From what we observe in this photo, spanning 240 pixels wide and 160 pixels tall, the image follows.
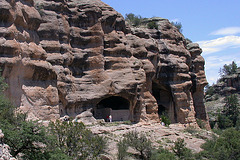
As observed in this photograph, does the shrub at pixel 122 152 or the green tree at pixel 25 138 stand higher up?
the green tree at pixel 25 138

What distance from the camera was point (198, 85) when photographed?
55594 millimetres

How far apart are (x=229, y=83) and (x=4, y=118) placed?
63715 millimetres

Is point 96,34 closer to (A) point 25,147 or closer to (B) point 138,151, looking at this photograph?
(B) point 138,151

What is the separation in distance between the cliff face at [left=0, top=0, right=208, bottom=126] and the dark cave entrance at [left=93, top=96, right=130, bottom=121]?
0.38 feet

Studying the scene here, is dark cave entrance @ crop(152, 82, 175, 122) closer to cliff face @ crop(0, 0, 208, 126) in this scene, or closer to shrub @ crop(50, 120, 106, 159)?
cliff face @ crop(0, 0, 208, 126)

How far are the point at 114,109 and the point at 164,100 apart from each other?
1055cm

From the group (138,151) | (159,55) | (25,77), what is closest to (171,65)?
(159,55)

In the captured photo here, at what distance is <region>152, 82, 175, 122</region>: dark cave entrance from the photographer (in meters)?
47.5

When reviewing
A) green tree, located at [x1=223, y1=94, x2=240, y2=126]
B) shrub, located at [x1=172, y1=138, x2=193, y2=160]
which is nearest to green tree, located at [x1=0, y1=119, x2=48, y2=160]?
Result: shrub, located at [x1=172, y1=138, x2=193, y2=160]

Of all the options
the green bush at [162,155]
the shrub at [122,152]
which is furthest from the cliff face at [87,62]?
the green bush at [162,155]

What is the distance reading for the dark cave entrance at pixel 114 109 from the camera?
3706 centimetres

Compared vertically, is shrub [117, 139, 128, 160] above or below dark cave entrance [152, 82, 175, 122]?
below

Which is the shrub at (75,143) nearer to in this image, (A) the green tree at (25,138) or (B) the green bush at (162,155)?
(A) the green tree at (25,138)

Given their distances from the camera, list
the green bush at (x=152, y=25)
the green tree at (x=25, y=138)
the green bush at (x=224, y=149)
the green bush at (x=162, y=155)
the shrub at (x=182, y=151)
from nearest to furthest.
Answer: the green tree at (x=25, y=138)
the green bush at (x=162, y=155)
the shrub at (x=182, y=151)
the green bush at (x=224, y=149)
the green bush at (x=152, y=25)
